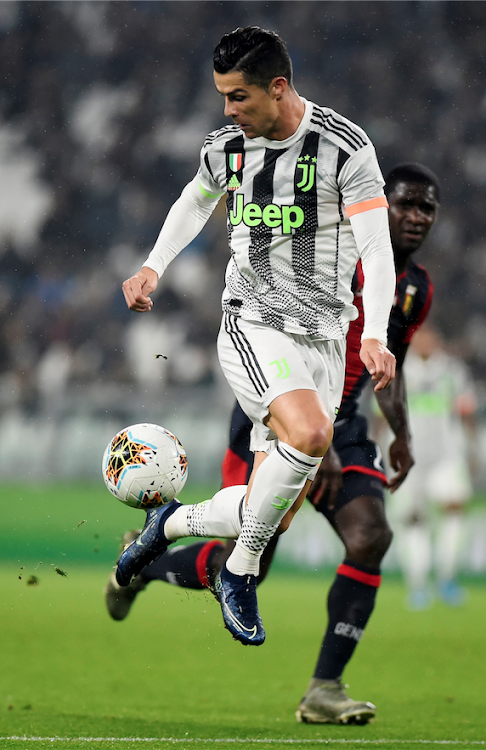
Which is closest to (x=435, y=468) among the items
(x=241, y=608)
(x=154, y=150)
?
(x=241, y=608)

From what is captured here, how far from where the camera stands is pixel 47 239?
50.2ft

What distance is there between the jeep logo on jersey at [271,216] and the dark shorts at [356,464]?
4.03 feet

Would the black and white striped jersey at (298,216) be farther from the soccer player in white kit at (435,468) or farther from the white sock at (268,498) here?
the soccer player in white kit at (435,468)

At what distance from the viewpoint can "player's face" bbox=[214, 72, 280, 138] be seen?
350cm

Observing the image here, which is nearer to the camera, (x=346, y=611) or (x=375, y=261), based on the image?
(x=375, y=261)

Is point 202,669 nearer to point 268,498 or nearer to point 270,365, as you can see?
point 268,498

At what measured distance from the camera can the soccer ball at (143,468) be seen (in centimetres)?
389

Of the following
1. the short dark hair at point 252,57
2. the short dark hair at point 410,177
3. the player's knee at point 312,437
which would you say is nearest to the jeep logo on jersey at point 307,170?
the short dark hair at point 252,57

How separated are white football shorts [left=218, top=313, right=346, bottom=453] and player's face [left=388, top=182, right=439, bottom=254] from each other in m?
0.96

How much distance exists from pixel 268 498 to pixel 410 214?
1715 millimetres

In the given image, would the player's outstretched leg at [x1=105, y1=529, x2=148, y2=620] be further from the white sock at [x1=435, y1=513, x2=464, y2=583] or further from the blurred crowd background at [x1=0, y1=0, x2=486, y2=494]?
the blurred crowd background at [x1=0, y1=0, x2=486, y2=494]

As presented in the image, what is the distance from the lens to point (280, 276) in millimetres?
3689

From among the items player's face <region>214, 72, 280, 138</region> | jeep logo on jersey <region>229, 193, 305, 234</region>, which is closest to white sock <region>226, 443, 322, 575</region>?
jeep logo on jersey <region>229, 193, 305, 234</region>

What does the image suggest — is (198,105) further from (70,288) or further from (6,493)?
(6,493)
